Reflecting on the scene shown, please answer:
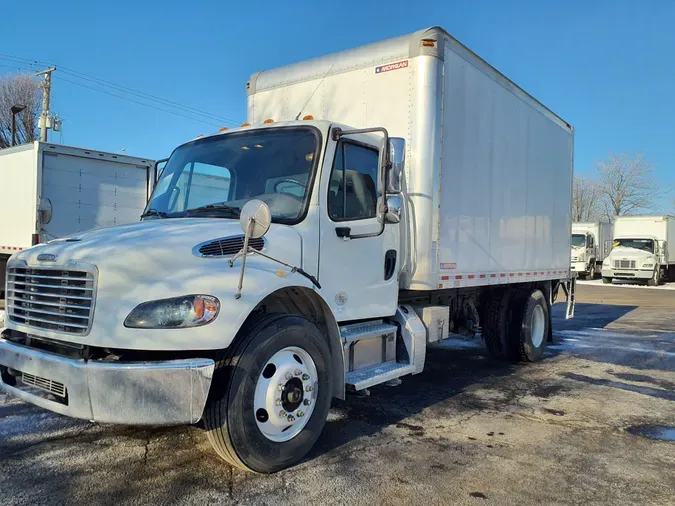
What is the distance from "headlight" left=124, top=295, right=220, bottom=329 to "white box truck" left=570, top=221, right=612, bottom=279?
30260 millimetres

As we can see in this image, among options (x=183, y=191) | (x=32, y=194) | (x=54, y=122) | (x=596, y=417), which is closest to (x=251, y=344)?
(x=183, y=191)

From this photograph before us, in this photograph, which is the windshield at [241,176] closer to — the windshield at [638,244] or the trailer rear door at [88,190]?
the trailer rear door at [88,190]

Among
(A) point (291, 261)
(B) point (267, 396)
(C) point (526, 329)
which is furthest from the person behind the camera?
(C) point (526, 329)

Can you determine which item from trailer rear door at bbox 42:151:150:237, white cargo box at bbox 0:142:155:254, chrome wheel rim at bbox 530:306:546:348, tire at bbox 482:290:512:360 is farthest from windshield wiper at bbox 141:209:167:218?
trailer rear door at bbox 42:151:150:237

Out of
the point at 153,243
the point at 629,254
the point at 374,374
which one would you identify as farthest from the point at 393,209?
the point at 629,254

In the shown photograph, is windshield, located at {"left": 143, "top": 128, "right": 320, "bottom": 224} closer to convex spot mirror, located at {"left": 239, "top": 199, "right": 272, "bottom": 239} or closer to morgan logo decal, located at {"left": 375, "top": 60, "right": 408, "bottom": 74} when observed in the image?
convex spot mirror, located at {"left": 239, "top": 199, "right": 272, "bottom": 239}

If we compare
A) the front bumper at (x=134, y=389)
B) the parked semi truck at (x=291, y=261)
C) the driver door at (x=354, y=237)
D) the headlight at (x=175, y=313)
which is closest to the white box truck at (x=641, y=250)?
the parked semi truck at (x=291, y=261)

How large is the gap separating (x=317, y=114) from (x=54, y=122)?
31238 millimetres

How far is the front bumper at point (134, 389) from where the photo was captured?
3.31 m

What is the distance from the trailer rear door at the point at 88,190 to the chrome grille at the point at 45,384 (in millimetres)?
8532

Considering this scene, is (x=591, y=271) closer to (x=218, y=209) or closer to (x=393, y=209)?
(x=393, y=209)

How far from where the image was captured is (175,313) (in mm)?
3449

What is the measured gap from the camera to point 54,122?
3241 cm

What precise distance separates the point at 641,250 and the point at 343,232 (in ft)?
99.3
